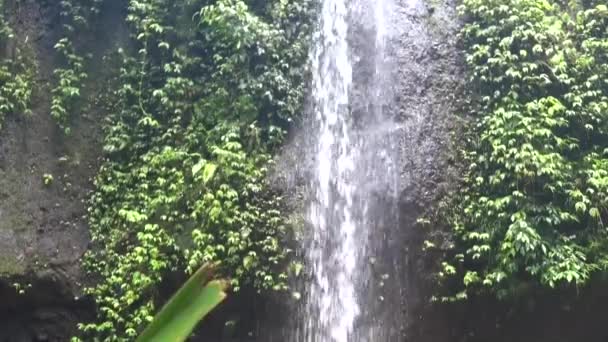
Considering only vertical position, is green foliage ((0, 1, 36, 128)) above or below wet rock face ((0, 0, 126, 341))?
above

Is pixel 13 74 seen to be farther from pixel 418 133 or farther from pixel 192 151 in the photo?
pixel 418 133

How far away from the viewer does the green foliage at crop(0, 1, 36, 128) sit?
5.66m

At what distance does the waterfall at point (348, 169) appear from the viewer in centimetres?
554

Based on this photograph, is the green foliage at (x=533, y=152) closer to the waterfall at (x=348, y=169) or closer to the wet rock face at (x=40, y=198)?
the waterfall at (x=348, y=169)

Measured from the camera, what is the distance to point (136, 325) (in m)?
5.16

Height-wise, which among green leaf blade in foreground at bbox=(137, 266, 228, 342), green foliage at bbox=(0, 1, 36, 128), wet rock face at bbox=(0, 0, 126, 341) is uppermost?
green foliage at bbox=(0, 1, 36, 128)

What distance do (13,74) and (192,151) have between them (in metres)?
1.72

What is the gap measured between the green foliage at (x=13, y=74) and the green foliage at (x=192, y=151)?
0.74m

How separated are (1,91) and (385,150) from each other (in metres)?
3.43

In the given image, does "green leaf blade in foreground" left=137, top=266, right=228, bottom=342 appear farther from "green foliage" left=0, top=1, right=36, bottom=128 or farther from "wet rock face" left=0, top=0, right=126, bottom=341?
"green foliage" left=0, top=1, right=36, bottom=128

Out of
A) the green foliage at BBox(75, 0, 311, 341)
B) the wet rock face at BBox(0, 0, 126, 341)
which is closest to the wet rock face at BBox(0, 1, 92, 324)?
the wet rock face at BBox(0, 0, 126, 341)

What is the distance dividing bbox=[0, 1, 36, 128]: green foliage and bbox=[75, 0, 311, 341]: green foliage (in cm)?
74

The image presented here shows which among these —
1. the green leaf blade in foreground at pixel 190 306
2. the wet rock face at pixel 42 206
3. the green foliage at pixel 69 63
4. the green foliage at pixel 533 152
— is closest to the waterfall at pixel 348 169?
the green foliage at pixel 533 152

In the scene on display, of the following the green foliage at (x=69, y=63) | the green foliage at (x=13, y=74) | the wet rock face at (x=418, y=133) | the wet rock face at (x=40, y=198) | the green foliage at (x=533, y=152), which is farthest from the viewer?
the green foliage at (x=69, y=63)
